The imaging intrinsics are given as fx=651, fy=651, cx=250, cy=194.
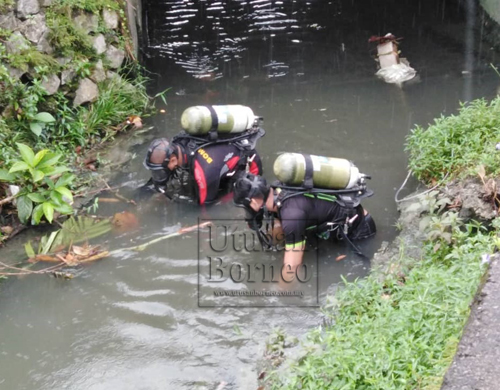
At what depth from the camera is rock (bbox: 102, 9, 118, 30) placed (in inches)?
336

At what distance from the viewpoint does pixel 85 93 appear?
308 inches

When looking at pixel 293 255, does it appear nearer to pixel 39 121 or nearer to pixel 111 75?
pixel 39 121

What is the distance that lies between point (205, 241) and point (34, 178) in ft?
5.58

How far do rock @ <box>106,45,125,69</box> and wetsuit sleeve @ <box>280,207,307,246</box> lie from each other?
4.18 meters

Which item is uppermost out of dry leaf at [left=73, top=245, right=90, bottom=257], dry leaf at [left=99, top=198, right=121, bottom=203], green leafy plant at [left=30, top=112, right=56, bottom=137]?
green leafy plant at [left=30, top=112, right=56, bottom=137]

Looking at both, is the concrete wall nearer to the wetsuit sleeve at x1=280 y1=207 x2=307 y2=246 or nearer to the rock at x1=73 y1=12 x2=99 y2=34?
the rock at x1=73 y1=12 x2=99 y2=34

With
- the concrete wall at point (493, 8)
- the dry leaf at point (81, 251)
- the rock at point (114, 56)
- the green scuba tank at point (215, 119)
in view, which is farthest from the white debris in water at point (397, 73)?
the dry leaf at point (81, 251)

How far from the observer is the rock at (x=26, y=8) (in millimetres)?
7430

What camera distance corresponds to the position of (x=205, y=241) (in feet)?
19.8

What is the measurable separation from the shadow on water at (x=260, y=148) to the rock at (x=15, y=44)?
1.74 metres

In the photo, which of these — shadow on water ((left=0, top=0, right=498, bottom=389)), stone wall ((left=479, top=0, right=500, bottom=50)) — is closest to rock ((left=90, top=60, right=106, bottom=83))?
shadow on water ((left=0, top=0, right=498, bottom=389))

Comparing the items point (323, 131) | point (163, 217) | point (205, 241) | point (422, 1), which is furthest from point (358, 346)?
point (422, 1)

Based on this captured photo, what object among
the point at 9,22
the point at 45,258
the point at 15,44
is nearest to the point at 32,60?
the point at 15,44

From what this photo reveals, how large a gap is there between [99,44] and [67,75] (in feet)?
2.73
